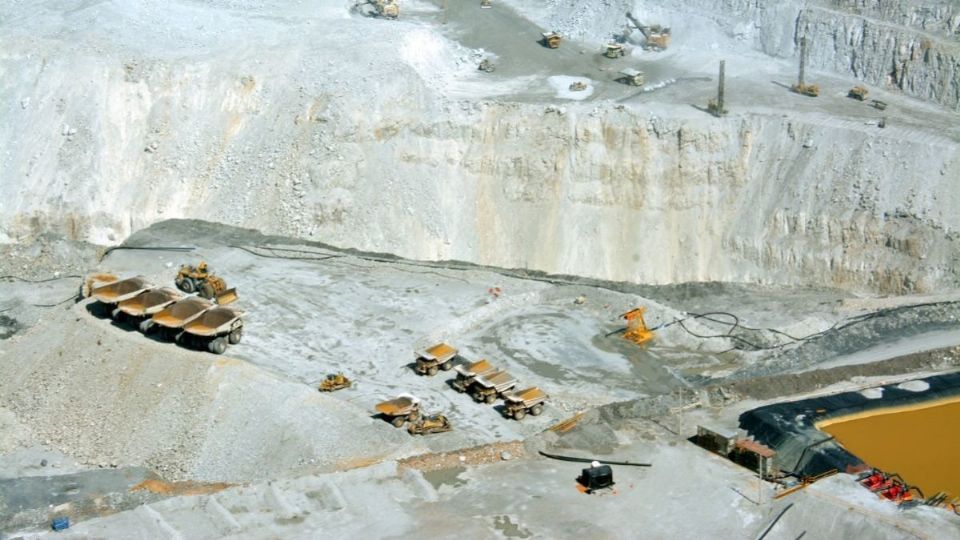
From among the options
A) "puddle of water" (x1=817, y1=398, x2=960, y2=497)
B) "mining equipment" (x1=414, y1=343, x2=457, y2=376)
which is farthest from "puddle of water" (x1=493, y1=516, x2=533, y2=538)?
"puddle of water" (x1=817, y1=398, x2=960, y2=497)

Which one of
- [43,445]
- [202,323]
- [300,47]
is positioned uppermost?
[300,47]

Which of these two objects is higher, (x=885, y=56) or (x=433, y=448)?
(x=885, y=56)

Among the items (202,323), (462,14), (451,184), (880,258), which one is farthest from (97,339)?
(462,14)

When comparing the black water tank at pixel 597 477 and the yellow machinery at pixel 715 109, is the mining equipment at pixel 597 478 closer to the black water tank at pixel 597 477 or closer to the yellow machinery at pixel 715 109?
the black water tank at pixel 597 477

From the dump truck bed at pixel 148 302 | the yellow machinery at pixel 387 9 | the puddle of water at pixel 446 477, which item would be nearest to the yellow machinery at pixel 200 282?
the dump truck bed at pixel 148 302

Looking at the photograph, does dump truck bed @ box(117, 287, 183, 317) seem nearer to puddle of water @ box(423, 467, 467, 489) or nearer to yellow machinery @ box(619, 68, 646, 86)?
puddle of water @ box(423, 467, 467, 489)

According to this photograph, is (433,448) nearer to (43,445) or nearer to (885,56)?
(43,445)

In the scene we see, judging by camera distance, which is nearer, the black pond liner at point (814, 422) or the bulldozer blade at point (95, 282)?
the black pond liner at point (814, 422)
